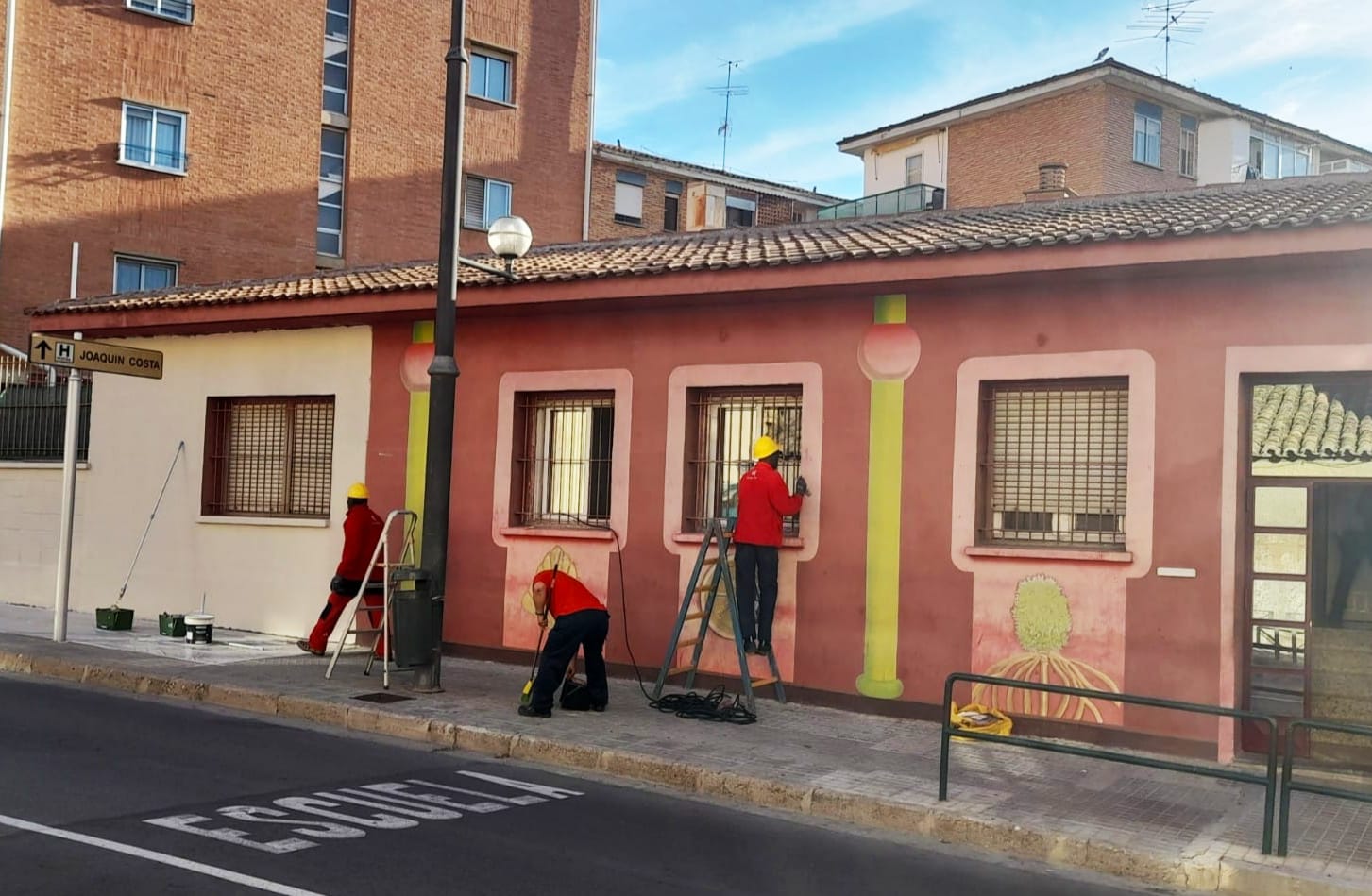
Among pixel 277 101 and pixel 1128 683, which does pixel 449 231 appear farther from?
pixel 277 101

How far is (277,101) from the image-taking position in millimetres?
26281

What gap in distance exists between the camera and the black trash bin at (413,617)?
1034 centimetres

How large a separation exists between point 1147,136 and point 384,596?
27269 mm

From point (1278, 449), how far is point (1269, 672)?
5.04 ft

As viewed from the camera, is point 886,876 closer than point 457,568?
Yes

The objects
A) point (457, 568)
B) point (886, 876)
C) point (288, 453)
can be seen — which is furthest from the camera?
point (288, 453)

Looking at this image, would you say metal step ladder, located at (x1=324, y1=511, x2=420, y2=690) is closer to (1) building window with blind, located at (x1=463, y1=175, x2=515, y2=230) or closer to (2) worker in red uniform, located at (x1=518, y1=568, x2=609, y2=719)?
(2) worker in red uniform, located at (x1=518, y1=568, x2=609, y2=719)

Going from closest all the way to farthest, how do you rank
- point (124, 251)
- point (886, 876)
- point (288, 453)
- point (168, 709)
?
point (886, 876) < point (168, 709) < point (288, 453) < point (124, 251)

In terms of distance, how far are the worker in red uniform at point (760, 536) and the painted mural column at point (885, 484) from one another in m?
0.66

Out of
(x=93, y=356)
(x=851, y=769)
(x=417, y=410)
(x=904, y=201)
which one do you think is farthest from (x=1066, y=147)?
(x=851, y=769)

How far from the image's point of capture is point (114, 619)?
45.3ft

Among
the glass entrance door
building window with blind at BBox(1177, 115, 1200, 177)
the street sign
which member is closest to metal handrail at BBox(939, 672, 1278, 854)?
the glass entrance door

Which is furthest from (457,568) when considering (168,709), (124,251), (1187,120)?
(1187,120)

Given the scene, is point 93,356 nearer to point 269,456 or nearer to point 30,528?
point 269,456
